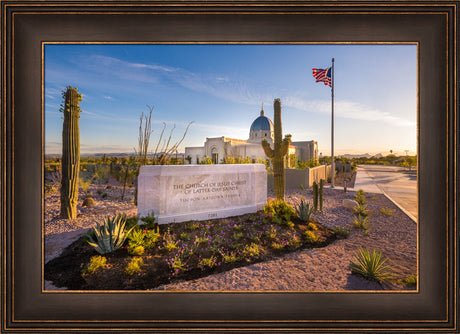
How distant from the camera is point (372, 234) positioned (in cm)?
462

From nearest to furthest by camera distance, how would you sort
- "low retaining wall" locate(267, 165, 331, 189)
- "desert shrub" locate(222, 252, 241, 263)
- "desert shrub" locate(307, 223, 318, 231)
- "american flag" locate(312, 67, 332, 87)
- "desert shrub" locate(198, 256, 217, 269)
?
"desert shrub" locate(198, 256, 217, 269) < "desert shrub" locate(222, 252, 241, 263) < "desert shrub" locate(307, 223, 318, 231) < "american flag" locate(312, 67, 332, 87) < "low retaining wall" locate(267, 165, 331, 189)

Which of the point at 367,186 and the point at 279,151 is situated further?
the point at 367,186

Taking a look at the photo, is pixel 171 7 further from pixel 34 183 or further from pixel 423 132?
pixel 423 132

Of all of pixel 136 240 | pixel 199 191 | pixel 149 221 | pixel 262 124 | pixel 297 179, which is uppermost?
pixel 262 124

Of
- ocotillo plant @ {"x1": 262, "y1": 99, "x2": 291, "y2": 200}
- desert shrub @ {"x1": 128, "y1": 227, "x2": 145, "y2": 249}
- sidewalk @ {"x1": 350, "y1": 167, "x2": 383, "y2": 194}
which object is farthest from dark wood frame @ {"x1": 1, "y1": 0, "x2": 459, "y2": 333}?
sidewalk @ {"x1": 350, "y1": 167, "x2": 383, "y2": 194}

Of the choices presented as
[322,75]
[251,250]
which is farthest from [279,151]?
[322,75]

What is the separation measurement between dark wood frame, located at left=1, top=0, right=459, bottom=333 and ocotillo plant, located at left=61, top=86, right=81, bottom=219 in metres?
4.07

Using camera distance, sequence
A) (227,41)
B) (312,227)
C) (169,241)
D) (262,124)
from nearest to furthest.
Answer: (227,41), (169,241), (312,227), (262,124)

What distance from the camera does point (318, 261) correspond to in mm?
3346

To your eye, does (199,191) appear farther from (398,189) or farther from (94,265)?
(398,189)

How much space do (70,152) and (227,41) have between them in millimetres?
5710

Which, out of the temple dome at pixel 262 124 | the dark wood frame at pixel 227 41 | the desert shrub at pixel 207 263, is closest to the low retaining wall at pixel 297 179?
the desert shrub at pixel 207 263

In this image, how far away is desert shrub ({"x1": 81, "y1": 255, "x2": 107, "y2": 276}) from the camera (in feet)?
9.31

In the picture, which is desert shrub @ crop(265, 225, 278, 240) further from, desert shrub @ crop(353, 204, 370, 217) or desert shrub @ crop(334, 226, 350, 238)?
desert shrub @ crop(353, 204, 370, 217)
